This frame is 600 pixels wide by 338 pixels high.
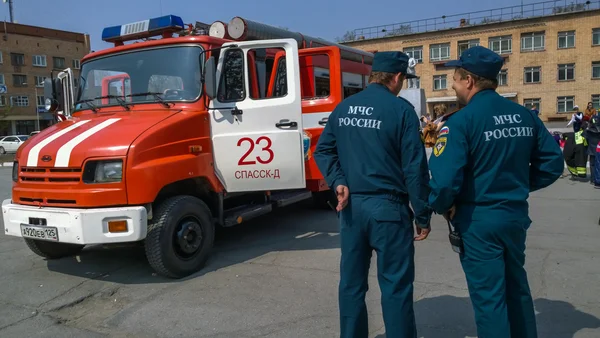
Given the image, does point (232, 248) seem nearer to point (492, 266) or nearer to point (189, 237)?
point (189, 237)

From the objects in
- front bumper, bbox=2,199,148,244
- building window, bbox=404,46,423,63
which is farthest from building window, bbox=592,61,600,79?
front bumper, bbox=2,199,148,244

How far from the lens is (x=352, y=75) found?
7.39 m

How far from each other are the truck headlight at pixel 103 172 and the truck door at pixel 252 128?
3.81 feet

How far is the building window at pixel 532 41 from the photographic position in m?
42.4

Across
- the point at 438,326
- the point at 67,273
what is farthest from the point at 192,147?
the point at 438,326

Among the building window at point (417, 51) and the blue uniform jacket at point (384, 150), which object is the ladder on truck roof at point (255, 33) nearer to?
the blue uniform jacket at point (384, 150)

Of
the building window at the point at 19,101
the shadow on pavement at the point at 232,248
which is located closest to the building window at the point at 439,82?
the shadow on pavement at the point at 232,248

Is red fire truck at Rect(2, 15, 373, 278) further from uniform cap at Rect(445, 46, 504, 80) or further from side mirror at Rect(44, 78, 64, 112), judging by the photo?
uniform cap at Rect(445, 46, 504, 80)

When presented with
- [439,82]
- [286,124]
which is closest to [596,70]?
[439,82]

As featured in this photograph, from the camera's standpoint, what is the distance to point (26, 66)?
51594mm

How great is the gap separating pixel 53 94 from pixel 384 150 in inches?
210

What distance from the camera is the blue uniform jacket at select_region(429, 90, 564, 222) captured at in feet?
8.20

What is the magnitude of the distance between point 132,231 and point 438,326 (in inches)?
108

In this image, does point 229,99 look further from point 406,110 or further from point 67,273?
point 406,110
